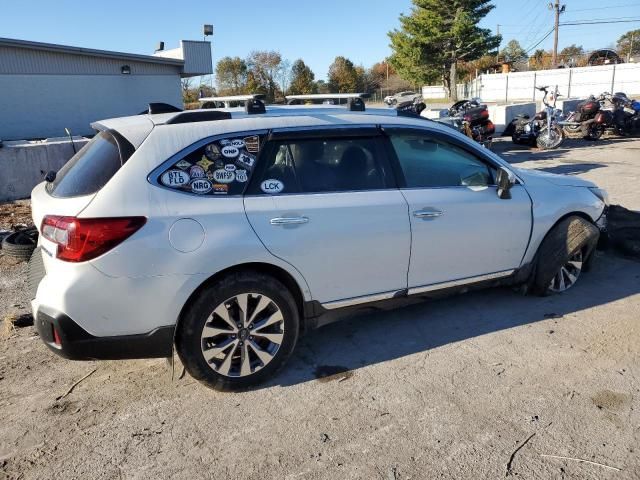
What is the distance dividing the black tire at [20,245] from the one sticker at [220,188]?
366 cm

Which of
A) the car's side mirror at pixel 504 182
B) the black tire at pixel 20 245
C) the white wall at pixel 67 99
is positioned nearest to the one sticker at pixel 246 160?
the car's side mirror at pixel 504 182

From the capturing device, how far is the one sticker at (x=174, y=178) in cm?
300

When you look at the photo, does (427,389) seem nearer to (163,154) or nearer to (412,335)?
(412,335)

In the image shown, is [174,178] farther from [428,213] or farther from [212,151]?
[428,213]

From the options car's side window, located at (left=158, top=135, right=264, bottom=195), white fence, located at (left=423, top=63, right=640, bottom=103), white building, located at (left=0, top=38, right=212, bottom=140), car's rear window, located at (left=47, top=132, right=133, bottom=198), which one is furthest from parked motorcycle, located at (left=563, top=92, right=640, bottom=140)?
white fence, located at (left=423, top=63, right=640, bottom=103)

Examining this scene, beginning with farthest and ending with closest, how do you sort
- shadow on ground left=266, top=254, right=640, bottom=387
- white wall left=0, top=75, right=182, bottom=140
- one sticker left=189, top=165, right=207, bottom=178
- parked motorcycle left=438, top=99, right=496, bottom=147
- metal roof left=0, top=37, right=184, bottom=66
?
white wall left=0, top=75, right=182, bottom=140, metal roof left=0, top=37, right=184, bottom=66, parked motorcycle left=438, top=99, right=496, bottom=147, shadow on ground left=266, top=254, right=640, bottom=387, one sticker left=189, top=165, right=207, bottom=178

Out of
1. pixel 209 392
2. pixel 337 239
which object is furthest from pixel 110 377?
pixel 337 239

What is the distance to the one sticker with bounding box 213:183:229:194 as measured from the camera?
312 centimetres

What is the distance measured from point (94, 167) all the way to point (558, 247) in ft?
11.9

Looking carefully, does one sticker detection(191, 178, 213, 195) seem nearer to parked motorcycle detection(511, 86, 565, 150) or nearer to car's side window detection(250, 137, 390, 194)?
car's side window detection(250, 137, 390, 194)

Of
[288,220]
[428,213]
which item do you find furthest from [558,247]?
[288,220]

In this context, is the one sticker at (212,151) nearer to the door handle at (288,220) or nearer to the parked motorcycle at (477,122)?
the door handle at (288,220)

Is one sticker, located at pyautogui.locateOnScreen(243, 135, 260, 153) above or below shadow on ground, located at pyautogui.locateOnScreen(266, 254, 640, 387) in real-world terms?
above

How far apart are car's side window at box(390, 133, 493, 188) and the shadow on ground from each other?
1.09 m
